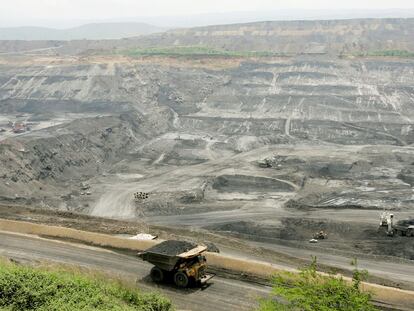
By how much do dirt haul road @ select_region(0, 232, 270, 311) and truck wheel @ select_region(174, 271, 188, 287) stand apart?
24 cm

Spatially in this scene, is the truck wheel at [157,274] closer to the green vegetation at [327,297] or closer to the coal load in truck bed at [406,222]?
A: the green vegetation at [327,297]

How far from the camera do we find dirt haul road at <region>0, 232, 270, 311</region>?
1769 cm

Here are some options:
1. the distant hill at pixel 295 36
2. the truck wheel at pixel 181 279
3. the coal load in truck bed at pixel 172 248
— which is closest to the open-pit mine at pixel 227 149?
the coal load in truck bed at pixel 172 248

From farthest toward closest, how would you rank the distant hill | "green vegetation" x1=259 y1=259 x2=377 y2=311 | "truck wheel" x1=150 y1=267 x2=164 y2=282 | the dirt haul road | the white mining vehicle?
the distant hill < the white mining vehicle < "truck wheel" x1=150 y1=267 x2=164 y2=282 < the dirt haul road < "green vegetation" x1=259 y1=259 x2=377 y2=311

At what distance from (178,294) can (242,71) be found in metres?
61.2

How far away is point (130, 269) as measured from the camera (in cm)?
2073

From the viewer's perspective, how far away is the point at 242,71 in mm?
76062

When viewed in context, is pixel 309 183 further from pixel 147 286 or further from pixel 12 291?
pixel 12 291

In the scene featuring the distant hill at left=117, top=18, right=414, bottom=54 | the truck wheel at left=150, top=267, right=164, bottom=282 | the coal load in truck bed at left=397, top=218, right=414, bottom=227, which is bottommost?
the coal load in truck bed at left=397, top=218, right=414, bottom=227

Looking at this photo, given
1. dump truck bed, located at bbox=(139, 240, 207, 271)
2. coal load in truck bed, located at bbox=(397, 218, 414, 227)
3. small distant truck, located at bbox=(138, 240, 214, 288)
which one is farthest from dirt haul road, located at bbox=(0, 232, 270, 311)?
coal load in truck bed, located at bbox=(397, 218, 414, 227)

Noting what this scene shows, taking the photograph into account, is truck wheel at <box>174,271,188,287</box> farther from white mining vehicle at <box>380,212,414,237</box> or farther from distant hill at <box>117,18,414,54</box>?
distant hill at <box>117,18,414,54</box>

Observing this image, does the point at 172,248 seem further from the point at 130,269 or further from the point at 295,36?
the point at 295,36

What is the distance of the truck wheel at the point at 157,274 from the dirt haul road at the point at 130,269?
248 mm

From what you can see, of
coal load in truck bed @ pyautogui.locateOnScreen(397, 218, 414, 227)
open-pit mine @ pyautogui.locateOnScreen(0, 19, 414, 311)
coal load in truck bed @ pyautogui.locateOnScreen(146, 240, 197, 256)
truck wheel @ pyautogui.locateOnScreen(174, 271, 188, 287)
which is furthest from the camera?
open-pit mine @ pyautogui.locateOnScreen(0, 19, 414, 311)
